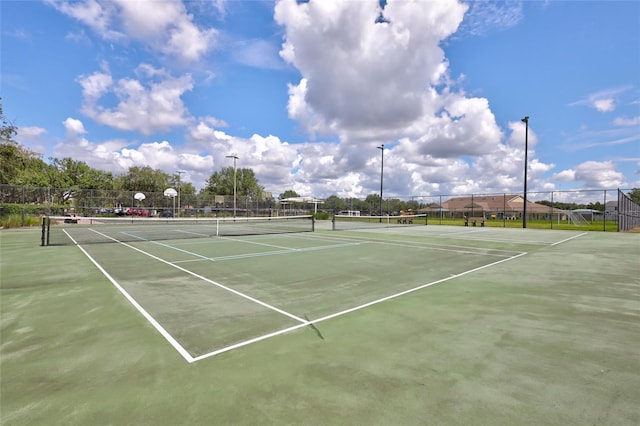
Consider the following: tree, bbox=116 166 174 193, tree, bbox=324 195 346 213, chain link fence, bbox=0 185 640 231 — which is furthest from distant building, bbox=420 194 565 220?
tree, bbox=116 166 174 193

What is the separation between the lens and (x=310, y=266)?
854 cm

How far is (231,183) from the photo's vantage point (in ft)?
233

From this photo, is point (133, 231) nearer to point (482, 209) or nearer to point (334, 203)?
point (334, 203)

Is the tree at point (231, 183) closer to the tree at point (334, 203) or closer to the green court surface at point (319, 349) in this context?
the tree at point (334, 203)

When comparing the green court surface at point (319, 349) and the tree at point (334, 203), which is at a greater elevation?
the tree at point (334, 203)

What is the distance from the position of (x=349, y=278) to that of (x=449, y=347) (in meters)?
3.74

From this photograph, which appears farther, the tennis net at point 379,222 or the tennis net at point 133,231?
the tennis net at point 379,222

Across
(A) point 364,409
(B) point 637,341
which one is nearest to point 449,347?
(A) point 364,409

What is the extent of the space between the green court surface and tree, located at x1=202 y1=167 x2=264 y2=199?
66.6 meters

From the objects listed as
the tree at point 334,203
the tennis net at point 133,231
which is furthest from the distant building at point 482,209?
the tennis net at point 133,231

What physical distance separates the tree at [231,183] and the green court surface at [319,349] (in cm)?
6662

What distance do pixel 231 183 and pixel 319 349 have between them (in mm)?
71183

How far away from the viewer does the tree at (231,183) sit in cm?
7212

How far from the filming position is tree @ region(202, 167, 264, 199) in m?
72.1
